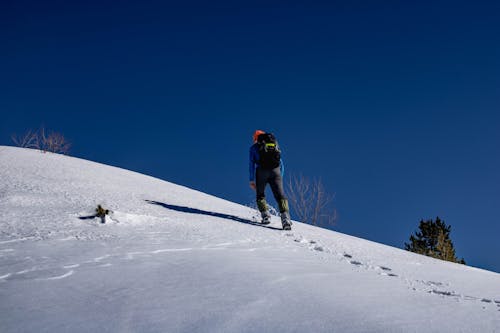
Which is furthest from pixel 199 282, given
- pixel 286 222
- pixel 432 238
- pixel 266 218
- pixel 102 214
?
pixel 432 238

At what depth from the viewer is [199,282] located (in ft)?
7.65

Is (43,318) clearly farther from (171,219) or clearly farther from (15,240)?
(171,219)

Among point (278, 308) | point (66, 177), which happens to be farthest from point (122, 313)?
point (66, 177)

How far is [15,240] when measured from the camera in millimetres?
3428

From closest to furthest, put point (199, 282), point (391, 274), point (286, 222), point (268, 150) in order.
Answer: point (199, 282)
point (391, 274)
point (286, 222)
point (268, 150)

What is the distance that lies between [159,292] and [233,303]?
0.46 m

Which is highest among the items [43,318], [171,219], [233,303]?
[171,219]

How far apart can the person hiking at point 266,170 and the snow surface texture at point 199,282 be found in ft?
3.58

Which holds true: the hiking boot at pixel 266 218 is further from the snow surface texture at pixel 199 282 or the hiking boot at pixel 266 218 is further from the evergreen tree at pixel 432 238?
the evergreen tree at pixel 432 238

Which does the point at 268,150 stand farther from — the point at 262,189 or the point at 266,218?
the point at 266,218

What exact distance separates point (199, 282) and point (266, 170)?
13.0ft

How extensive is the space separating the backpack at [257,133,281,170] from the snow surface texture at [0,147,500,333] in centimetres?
139

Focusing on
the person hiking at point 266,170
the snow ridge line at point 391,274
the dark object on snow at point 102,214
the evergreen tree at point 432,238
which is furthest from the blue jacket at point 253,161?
the evergreen tree at point 432,238

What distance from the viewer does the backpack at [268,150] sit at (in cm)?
604
